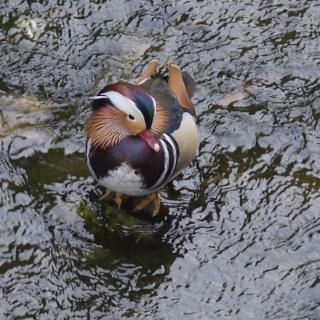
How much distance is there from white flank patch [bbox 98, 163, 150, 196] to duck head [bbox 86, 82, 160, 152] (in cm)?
20

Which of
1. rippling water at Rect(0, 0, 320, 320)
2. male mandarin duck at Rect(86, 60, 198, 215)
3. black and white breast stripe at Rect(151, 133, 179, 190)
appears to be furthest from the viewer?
black and white breast stripe at Rect(151, 133, 179, 190)

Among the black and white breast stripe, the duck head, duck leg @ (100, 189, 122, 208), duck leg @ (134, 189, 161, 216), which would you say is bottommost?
duck leg @ (134, 189, 161, 216)

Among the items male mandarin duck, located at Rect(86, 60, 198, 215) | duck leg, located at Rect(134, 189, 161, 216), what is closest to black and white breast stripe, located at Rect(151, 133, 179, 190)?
male mandarin duck, located at Rect(86, 60, 198, 215)

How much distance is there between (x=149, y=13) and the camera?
5586 millimetres

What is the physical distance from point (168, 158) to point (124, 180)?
367 millimetres

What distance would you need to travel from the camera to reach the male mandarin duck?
12.0ft

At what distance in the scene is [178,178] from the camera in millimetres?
4344

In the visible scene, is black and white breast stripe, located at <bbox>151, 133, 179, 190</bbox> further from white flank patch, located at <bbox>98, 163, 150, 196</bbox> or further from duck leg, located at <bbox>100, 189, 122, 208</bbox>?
duck leg, located at <bbox>100, 189, 122, 208</bbox>

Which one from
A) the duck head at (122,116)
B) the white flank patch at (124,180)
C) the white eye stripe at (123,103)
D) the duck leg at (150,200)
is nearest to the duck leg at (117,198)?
the duck leg at (150,200)

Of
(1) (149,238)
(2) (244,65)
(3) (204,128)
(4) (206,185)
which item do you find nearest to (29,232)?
(1) (149,238)

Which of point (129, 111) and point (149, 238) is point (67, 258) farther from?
point (129, 111)

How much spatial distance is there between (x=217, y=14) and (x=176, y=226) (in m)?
2.48

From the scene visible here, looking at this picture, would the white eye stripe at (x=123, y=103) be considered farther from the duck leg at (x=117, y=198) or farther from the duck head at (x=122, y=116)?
the duck leg at (x=117, y=198)

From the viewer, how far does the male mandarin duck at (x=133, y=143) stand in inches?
144
